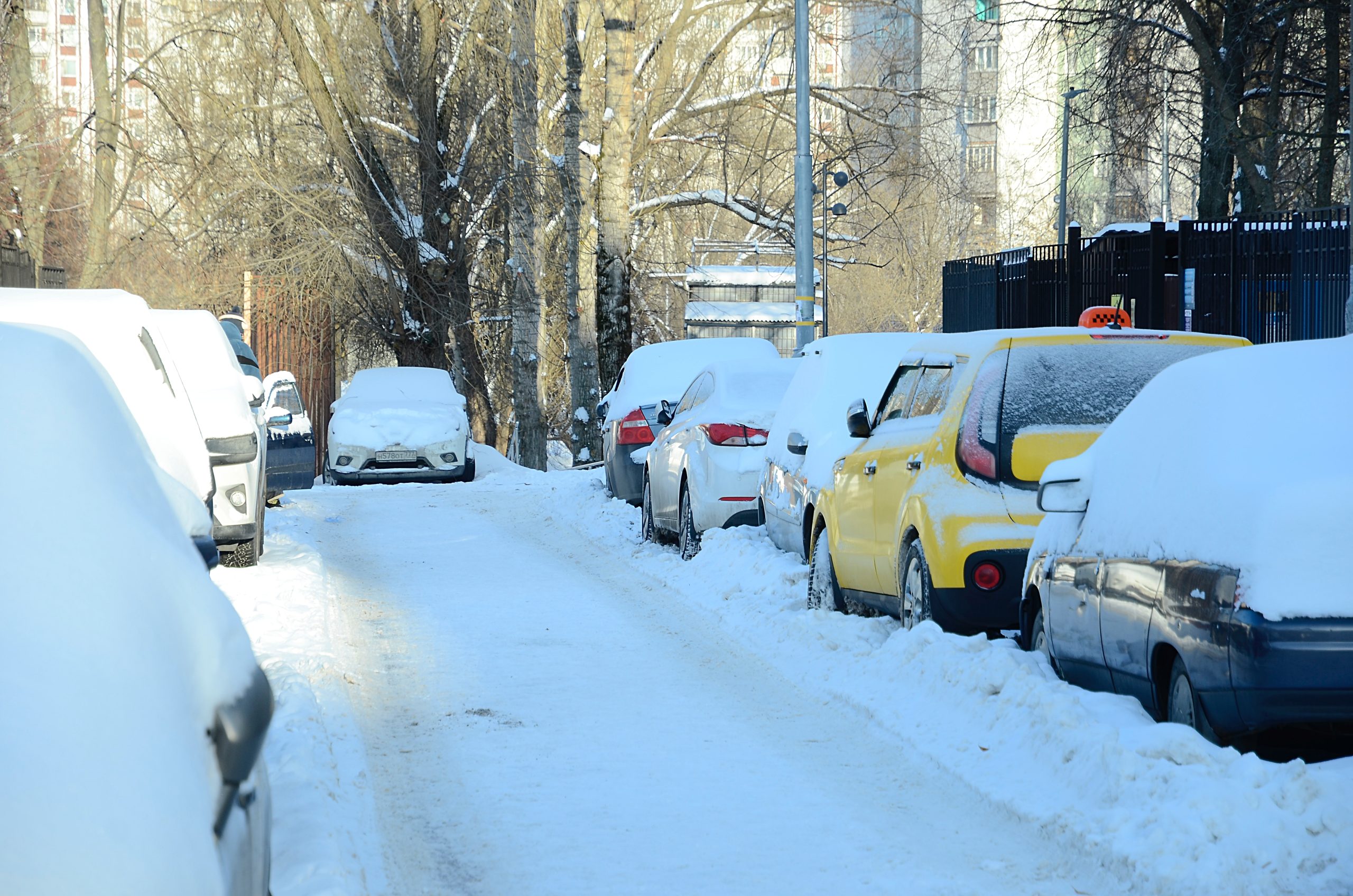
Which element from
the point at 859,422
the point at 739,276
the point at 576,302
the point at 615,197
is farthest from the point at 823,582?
the point at 739,276

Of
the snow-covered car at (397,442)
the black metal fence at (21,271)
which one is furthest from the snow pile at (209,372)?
the black metal fence at (21,271)

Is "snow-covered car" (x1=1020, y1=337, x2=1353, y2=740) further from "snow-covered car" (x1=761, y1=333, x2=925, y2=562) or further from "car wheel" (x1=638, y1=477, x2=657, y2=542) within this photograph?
"car wheel" (x1=638, y1=477, x2=657, y2=542)

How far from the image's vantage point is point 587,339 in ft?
94.4

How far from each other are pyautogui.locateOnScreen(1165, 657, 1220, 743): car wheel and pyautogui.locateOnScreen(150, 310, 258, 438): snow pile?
8.25 metres

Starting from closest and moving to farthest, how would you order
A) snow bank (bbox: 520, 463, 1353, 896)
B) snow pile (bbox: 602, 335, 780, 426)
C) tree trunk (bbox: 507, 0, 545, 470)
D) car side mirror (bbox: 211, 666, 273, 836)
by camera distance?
1. car side mirror (bbox: 211, 666, 273, 836)
2. snow bank (bbox: 520, 463, 1353, 896)
3. snow pile (bbox: 602, 335, 780, 426)
4. tree trunk (bbox: 507, 0, 545, 470)

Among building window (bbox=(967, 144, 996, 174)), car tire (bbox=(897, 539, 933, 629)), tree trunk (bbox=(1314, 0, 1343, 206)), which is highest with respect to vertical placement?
building window (bbox=(967, 144, 996, 174))

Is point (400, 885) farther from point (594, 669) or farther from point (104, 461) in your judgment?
point (594, 669)

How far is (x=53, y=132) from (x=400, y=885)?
106 feet

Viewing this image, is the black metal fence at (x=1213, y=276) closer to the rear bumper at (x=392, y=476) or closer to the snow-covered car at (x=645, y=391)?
the snow-covered car at (x=645, y=391)

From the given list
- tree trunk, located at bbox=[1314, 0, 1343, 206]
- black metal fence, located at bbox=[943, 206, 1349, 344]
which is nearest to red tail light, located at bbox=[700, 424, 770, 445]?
black metal fence, located at bbox=[943, 206, 1349, 344]

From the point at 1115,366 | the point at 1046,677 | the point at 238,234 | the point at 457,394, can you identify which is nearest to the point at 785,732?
the point at 1046,677

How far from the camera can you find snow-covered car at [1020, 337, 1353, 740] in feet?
15.4

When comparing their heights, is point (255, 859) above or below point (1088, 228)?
below

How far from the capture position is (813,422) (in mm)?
11500
